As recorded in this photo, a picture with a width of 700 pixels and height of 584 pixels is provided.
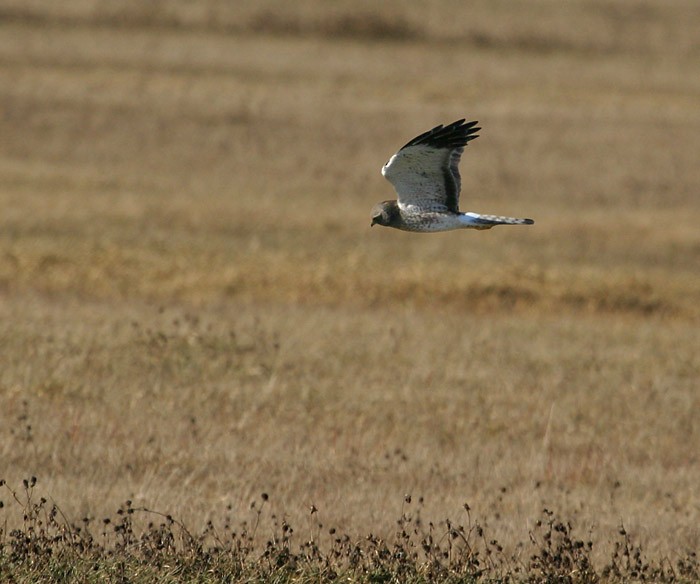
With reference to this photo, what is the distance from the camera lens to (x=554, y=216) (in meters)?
22.2

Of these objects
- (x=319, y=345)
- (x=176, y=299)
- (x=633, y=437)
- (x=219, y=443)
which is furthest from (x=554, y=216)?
(x=219, y=443)

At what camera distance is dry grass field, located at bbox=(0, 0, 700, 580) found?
383 inches

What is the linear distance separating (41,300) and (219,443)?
17.4ft

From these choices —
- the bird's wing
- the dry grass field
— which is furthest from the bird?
the dry grass field

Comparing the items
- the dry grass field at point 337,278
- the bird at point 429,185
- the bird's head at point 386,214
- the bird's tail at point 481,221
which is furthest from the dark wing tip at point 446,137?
the dry grass field at point 337,278

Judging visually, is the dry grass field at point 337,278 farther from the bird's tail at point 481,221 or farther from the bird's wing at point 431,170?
the bird's wing at point 431,170

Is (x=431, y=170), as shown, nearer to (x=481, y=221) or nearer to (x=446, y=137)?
(x=446, y=137)

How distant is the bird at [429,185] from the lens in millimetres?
9703

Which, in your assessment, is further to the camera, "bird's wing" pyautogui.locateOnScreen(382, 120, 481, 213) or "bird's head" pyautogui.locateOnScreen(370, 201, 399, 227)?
"bird's head" pyautogui.locateOnScreen(370, 201, 399, 227)

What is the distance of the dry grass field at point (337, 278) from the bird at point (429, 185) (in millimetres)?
1701

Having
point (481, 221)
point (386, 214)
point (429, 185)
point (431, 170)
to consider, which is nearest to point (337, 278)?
point (386, 214)

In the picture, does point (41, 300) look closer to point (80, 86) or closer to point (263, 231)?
point (263, 231)

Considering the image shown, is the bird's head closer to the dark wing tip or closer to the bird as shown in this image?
the bird

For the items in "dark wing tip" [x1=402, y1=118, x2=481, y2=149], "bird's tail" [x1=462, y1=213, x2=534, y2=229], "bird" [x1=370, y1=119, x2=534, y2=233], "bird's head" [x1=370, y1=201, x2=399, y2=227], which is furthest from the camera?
"bird's head" [x1=370, y1=201, x2=399, y2=227]
